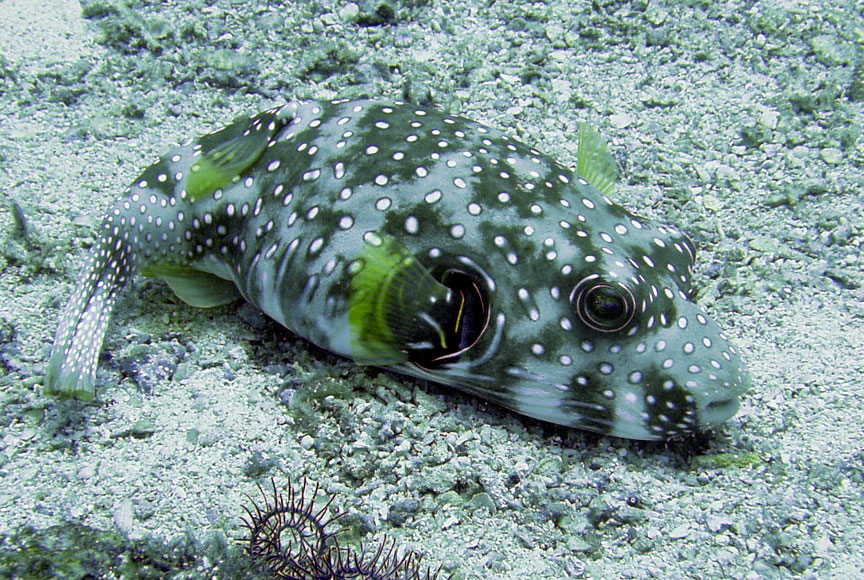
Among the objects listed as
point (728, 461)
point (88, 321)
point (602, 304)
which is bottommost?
point (88, 321)

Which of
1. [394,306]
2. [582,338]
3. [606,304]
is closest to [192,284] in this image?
[394,306]

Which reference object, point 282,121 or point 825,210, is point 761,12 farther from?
point 282,121

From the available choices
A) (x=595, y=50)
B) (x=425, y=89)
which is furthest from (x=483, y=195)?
(x=595, y=50)

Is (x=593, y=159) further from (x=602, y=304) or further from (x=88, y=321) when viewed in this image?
(x=88, y=321)

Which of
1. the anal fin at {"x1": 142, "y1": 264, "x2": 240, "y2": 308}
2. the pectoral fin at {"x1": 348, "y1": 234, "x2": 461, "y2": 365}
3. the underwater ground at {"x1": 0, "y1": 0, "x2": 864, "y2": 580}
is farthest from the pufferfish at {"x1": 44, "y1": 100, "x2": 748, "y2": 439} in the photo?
the underwater ground at {"x1": 0, "y1": 0, "x2": 864, "y2": 580}

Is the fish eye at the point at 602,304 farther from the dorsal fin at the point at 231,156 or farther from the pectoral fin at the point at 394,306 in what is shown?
the dorsal fin at the point at 231,156

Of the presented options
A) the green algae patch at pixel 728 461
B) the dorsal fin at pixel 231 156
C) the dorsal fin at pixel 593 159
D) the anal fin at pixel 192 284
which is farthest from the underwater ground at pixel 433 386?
the dorsal fin at pixel 231 156

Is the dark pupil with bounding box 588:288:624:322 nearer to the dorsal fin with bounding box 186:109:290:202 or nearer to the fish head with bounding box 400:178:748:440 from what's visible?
the fish head with bounding box 400:178:748:440
